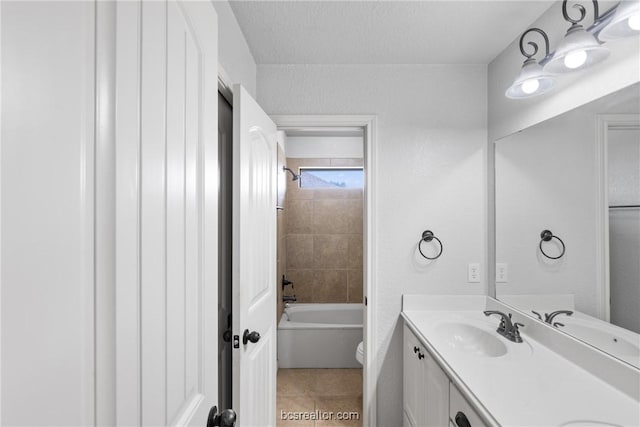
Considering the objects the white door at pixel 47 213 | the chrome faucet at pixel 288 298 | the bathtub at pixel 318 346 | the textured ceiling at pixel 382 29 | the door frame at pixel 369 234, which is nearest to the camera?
the white door at pixel 47 213

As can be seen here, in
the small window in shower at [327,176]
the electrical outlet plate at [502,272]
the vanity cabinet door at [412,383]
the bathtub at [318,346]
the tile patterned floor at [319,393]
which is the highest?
the small window in shower at [327,176]

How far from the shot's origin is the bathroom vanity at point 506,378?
3.27 ft

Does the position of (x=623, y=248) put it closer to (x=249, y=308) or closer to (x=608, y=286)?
(x=608, y=286)

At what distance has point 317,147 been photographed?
3871mm

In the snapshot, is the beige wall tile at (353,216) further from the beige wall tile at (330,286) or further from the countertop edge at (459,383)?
the countertop edge at (459,383)

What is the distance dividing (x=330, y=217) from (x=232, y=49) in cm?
256

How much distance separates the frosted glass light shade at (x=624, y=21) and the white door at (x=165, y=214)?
1.34 meters

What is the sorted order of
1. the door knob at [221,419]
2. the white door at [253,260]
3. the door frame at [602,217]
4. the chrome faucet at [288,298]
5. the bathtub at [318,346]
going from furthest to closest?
the chrome faucet at [288,298], the bathtub at [318,346], the white door at [253,260], the door frame at [602,217], the door knob at [221,419]

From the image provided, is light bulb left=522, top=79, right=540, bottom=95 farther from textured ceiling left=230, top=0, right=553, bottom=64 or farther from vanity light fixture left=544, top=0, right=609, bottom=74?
textured ceiling left=230, top=0, right=553, bottom=64

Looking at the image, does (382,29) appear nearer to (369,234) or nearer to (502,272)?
(369,234)

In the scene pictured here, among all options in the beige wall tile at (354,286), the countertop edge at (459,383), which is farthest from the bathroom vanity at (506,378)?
the beige wall tile at (354,286)

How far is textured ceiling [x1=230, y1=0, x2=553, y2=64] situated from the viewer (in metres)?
1.47

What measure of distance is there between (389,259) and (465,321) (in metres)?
0.57

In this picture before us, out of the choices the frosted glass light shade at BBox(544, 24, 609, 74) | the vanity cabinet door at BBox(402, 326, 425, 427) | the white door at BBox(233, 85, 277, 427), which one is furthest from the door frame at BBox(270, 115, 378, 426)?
the frosted glass light shade at BBox(544, 24, 609, 74)
